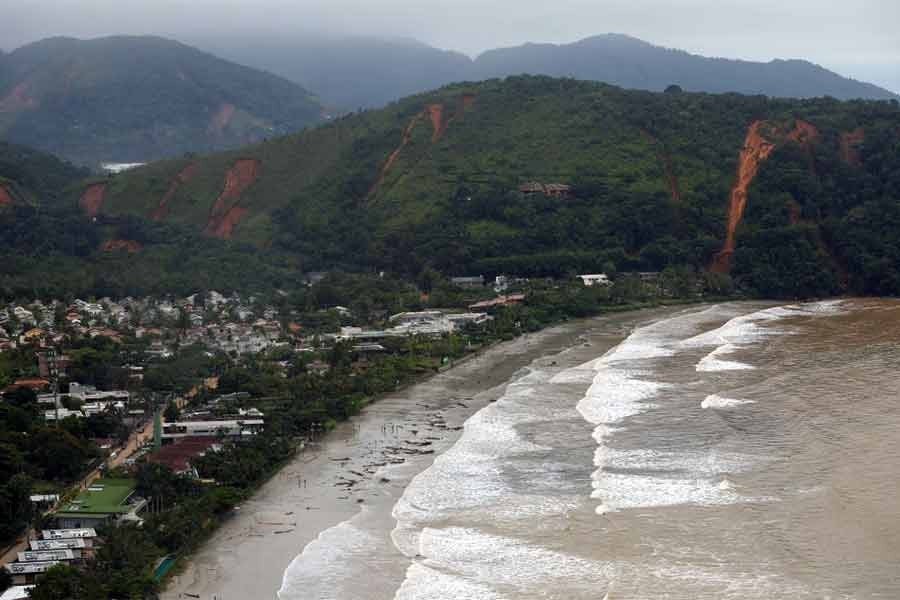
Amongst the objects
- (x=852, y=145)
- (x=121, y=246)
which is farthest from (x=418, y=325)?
(x=852, y=145)

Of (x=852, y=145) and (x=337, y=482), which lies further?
(x=852, y=145)

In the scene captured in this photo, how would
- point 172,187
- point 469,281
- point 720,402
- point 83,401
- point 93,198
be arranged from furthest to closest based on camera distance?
1. point 172,187
2. point 93,198
3. point 469,281
4. point 83,401
5. point 720,402

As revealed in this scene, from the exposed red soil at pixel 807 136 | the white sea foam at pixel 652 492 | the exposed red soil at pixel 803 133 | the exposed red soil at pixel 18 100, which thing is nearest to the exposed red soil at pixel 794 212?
the exposed red soil at pixel 807 136

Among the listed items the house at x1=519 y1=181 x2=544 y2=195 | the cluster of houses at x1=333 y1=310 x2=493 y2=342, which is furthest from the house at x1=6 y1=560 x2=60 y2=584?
the house at x1=519 y1=181 x2=544 y2=195

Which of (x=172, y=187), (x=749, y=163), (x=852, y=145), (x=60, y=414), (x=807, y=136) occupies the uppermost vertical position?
(x=807, y=136)

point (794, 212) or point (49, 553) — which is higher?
point (794, 212)

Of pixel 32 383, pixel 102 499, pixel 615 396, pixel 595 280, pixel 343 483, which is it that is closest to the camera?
pixel 102 499

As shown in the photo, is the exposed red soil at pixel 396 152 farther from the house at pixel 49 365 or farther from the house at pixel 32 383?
the house at pixel 32 383

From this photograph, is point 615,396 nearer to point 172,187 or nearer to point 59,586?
point 59,586

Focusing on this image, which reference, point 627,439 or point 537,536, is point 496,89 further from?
point 537,536
